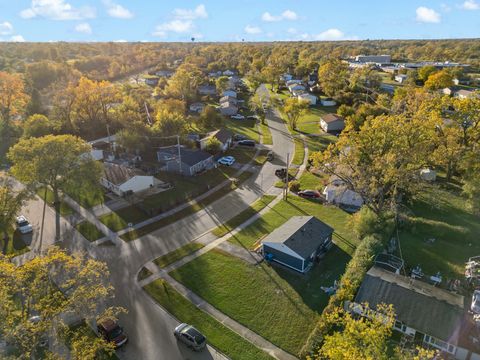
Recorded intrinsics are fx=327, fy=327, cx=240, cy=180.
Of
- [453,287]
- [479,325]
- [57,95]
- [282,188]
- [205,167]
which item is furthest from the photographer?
[57,95]

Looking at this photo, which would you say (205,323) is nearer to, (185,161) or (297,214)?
(297,214)

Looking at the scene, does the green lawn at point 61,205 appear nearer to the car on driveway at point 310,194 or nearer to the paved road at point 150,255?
the paved road at point 150,255

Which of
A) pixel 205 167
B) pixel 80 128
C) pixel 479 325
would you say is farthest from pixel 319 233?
pixel 80 128

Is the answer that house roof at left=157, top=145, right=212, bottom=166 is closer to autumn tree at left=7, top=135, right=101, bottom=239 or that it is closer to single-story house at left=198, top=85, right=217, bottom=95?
autumn tree at left=7, top=135, right=101, bottom=239

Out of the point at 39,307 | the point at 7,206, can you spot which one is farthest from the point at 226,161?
the point at 39,307

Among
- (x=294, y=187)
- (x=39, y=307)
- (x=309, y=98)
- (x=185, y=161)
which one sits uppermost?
(x=309, y=98)

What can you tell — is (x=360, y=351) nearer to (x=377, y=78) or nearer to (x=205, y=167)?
(x=205, y=167)

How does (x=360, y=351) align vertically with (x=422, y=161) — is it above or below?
below
